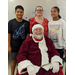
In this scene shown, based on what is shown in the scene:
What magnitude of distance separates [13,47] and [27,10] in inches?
35.3

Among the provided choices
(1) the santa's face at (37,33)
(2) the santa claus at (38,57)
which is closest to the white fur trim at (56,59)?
(2) the santa claus at (38,57)

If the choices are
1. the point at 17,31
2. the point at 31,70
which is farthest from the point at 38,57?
the point at 17,31

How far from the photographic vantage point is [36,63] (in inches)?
57.2

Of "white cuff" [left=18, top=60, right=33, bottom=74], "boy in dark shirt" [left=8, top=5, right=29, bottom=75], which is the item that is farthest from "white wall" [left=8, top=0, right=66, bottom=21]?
"white cuff" [left=18, top=60, right=33, bottom=74]

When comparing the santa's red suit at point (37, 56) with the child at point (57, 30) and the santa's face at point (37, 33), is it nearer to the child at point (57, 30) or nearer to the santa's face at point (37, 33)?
the santa's face at point (37, 33)

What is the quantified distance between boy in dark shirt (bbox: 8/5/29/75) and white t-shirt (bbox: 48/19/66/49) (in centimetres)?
53

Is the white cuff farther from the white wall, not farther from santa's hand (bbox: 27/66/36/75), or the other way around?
the white wall

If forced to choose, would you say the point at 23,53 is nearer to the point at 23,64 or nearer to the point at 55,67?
the point at 23,64

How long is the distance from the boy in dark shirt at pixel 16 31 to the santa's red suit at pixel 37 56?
0.23m

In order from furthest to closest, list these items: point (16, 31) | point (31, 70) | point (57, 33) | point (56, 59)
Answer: point (57, 33) < point (16, 31) < point (56, 59) < point (31, 70)

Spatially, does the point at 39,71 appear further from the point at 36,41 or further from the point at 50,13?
the point at 50,13

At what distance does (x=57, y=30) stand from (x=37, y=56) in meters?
0.72

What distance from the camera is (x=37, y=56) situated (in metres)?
1.47

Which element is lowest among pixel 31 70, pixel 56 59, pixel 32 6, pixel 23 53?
pixel 31 70
